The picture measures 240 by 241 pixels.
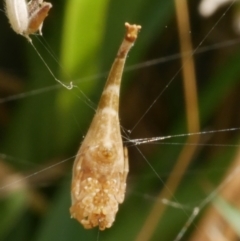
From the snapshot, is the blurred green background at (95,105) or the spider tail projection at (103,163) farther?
the blurred green background at (95,105)

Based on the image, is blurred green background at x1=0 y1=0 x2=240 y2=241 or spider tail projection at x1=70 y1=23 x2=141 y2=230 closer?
spider tail projection at x1=70 y1=23 x2=141 y2=230

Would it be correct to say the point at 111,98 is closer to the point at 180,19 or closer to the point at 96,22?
the point at 96,22

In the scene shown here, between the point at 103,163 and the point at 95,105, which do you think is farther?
the point at 95,105

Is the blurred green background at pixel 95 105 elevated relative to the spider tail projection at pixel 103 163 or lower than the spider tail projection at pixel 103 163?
elevated

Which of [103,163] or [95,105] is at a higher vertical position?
[95,105]
